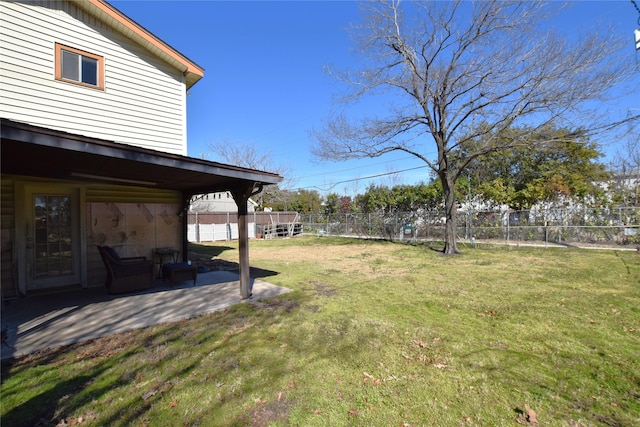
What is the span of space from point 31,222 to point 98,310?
2.55 meters

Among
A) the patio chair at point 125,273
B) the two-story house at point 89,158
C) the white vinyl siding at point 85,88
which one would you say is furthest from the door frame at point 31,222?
the white vinyl siding at point 85,88

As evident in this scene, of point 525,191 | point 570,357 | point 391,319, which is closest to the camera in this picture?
point 570,357

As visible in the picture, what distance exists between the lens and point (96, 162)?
453 centimetres

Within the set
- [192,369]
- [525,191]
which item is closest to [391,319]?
[192,369]

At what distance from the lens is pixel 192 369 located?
3055 millimetres

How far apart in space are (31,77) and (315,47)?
10383mm

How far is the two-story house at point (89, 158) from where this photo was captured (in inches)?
213

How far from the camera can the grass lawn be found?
238 centimetres

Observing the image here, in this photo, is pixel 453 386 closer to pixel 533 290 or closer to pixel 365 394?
pixel 365 394

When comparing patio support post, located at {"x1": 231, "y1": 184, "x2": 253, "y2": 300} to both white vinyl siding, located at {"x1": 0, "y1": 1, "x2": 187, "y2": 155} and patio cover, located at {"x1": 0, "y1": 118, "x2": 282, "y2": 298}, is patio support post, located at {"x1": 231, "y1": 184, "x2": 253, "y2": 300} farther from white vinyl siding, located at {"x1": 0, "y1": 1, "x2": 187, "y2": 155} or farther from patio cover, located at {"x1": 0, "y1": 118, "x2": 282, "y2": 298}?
white vinyl siding, located at {"x1": 0, "y1": 1, "x2": 187, "y2": 155}

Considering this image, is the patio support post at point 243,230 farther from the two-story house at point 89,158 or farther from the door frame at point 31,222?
the door frame at point 31,222

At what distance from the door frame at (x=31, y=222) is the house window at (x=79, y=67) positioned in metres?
2.17

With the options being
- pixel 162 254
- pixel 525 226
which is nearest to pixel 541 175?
pixel 525 226

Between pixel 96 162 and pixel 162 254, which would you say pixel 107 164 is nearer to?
pixel 96 162
